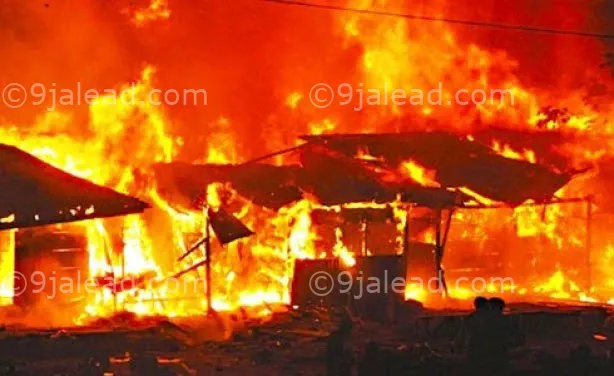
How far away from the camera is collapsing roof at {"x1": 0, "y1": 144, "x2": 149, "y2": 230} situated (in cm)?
1672

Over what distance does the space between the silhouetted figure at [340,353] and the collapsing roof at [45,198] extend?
170 inches

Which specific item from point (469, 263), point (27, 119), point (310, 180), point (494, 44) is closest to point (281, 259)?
point (310, 180)

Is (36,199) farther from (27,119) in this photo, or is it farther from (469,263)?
(469,263)

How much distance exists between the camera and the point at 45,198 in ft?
55.9

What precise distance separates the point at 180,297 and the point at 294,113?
7.91 meters

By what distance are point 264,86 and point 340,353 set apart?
43.1 feet

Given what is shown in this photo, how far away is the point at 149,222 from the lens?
73.7ft

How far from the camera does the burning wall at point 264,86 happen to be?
74.7 feet

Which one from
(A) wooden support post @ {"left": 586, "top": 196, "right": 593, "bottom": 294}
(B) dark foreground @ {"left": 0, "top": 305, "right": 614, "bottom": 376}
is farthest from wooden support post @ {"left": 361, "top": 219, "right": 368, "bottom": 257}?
(A) wooden support post @ {"left": 586, "top": 196, "right": 593, "bottom": 294}

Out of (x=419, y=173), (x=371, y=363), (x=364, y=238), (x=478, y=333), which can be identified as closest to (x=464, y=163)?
(x=419, y=173)

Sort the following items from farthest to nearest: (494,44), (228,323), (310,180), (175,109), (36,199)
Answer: (494,44) < (175,109) < (310,180) < (228,323) < (36,199)

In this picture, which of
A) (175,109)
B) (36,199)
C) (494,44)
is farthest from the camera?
(494,44)

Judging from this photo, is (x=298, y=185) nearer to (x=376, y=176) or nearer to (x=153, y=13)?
(x=376, y=176)

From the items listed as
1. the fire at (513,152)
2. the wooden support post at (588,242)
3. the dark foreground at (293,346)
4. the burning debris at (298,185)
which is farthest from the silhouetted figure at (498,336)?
the fire at (513,152)
